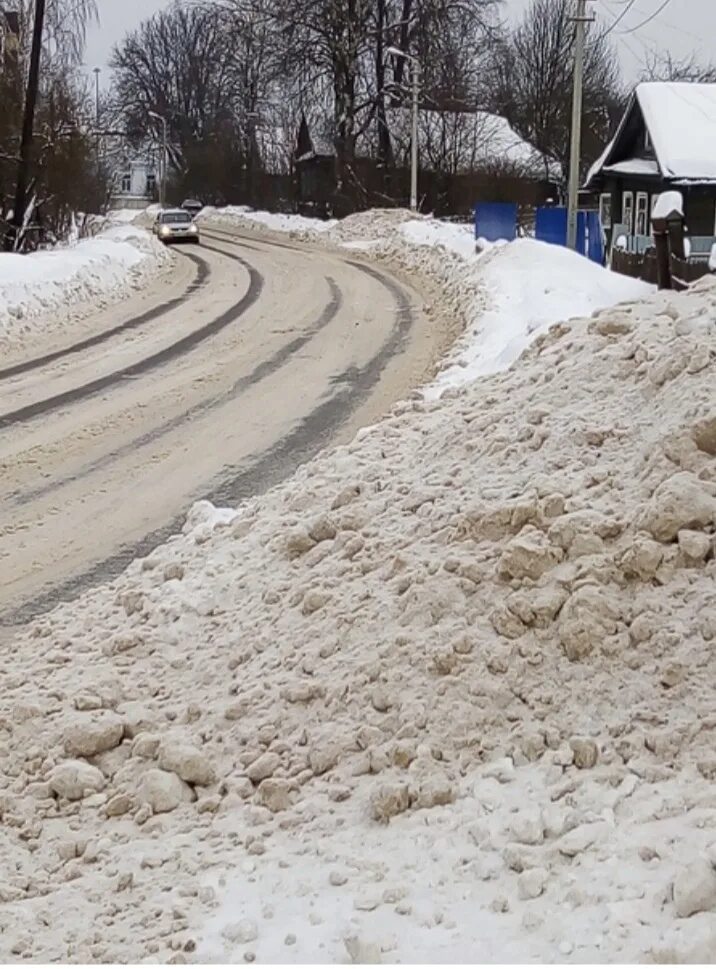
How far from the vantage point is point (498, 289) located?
17984 mm

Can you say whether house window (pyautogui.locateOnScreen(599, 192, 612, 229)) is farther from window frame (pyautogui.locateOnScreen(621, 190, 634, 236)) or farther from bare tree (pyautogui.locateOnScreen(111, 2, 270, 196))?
bare tree (pyautogui.locateOnScreen(111, 2, 270, 196))

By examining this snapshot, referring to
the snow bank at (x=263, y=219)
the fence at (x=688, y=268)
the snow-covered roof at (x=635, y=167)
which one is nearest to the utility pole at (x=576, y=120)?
the fence at (x=688, y=268)

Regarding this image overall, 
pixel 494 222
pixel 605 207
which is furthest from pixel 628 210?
pixel 494 222

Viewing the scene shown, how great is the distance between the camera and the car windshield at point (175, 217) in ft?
132

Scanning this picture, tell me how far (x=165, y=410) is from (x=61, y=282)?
889cm

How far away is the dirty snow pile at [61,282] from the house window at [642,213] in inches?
581

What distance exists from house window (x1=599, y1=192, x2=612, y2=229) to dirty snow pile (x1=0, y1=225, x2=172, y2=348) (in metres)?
16.6

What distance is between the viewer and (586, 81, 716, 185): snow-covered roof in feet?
95.4

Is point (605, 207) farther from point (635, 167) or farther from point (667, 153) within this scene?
point (667, 153)

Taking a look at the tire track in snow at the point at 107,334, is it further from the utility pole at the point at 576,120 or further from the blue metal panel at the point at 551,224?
the blue metal panel at the point at 551,224

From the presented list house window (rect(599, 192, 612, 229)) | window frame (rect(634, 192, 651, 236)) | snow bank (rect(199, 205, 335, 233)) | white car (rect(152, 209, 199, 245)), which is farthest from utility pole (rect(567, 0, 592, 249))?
snow bank (rect(199, 205, 335, 233))

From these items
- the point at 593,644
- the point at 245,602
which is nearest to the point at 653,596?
the point at 593,644

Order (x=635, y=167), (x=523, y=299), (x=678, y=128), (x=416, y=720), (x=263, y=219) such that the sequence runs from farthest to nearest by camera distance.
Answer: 1. (x=263, y=219)
2. (x=635, y=167)
3. (x=678, y=128)
4. (x=523, y=299)
5. (x=416, y=720)

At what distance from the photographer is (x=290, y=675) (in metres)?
4.70
